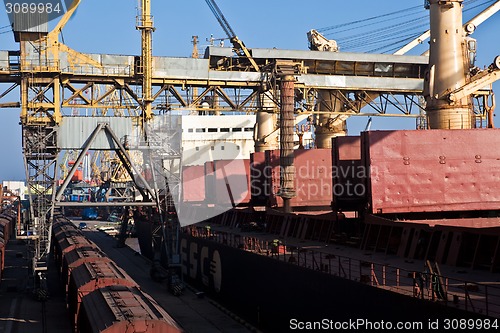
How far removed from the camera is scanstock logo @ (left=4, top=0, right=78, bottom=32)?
34.4m

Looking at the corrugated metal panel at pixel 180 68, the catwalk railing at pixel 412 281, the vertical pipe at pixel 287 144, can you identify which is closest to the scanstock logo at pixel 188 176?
the corrugated metal panel at pixel 180 68

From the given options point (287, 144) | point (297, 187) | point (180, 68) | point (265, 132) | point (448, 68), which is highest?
point (180, 68)

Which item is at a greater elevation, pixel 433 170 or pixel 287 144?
pixel 287 144

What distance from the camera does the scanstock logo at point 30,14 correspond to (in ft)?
113

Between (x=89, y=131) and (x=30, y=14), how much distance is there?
24.4 ft

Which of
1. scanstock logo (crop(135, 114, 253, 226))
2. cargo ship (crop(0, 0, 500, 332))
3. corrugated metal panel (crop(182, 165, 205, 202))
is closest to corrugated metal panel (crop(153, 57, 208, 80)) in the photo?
cargo ship (crop(0, 0, 500, 332))

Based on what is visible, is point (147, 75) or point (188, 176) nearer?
point (147, 75)

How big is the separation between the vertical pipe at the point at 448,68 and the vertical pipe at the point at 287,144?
8.35 meters

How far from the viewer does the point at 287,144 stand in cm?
3328

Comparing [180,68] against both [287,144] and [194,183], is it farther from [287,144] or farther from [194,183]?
[194,183]

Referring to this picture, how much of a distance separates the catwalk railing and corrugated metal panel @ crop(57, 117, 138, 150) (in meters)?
14.4

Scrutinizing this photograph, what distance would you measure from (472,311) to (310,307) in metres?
8.92

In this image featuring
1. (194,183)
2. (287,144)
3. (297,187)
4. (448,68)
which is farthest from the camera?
(194,183)

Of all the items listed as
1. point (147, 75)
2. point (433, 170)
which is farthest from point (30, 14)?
point (433, 170)
